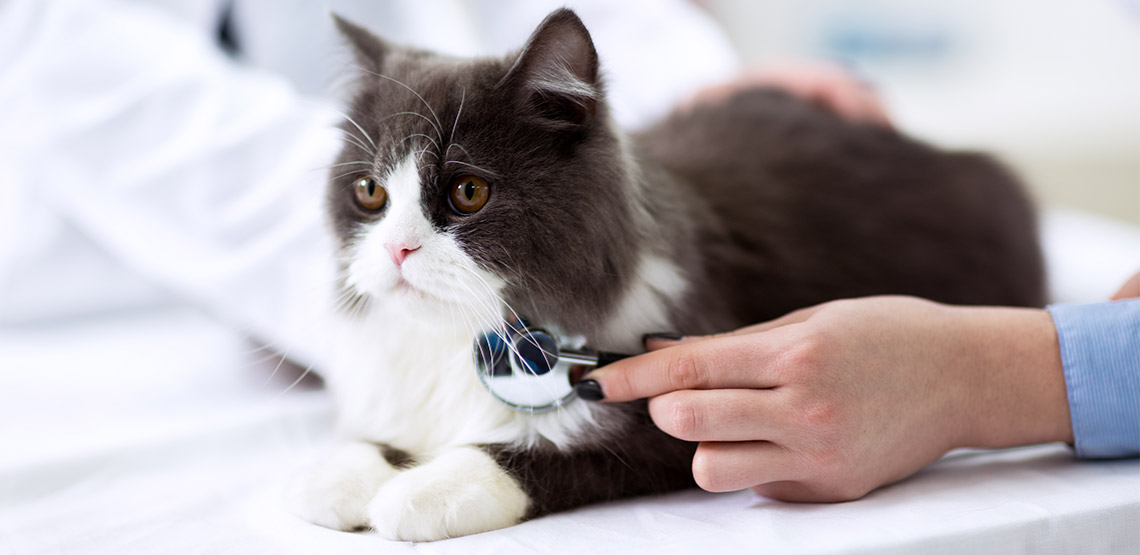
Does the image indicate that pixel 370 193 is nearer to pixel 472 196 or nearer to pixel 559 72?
pixel 472 196

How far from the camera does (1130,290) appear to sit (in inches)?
48.0

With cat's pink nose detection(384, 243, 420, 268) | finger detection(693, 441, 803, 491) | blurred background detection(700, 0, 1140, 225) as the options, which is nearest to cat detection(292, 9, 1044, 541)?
cat's pink nose detection(384, 243, 420, 268)

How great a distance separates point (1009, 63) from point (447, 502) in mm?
4727

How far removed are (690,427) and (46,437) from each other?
1111mm

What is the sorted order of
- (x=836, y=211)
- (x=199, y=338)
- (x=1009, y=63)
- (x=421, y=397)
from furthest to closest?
1. (x=1009, y=63)
2. (x=199, y=338)
3. (x=836, y=211)
4. (x=421, y=397)

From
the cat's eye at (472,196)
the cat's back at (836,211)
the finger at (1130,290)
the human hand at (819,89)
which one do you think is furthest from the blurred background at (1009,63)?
the cat's eye at (472,196)

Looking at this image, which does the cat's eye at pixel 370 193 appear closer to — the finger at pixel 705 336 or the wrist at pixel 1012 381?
the finger at pixel 705 336

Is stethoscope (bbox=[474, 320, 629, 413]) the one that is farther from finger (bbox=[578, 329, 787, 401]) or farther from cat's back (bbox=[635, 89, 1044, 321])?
cat's back (bbox=[635, 89, 1044, 321])

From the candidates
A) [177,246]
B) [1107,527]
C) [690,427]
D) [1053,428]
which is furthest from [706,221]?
[177,246]

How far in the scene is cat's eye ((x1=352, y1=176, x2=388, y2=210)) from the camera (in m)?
1.08

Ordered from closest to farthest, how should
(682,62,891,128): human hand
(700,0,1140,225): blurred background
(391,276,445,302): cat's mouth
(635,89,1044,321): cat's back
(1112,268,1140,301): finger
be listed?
(391,276,445,302): cat's mouth
(1112,268,1140,301): finger
(635,89,1044,321): cat's back
(682,62,891,128): human hand
(700,0,1140,225): blurred background

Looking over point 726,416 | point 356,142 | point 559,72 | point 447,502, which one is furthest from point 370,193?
point 726,416

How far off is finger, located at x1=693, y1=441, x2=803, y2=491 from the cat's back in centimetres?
38

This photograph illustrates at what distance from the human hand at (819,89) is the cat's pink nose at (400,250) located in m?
1.04
